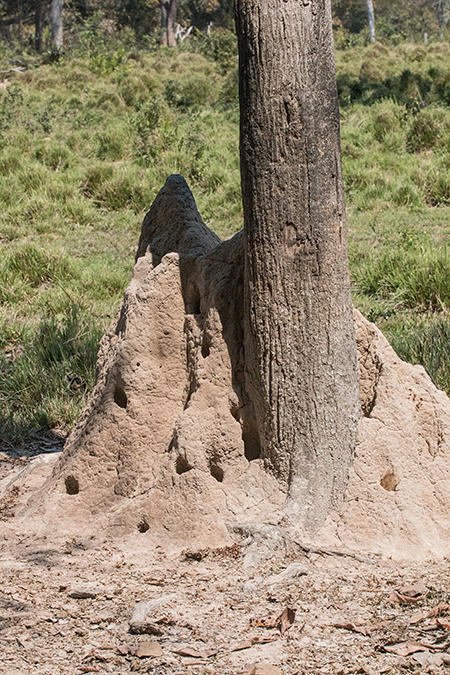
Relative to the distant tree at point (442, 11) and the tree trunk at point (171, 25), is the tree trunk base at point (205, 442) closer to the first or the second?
the tree trunk at point (171, 25)

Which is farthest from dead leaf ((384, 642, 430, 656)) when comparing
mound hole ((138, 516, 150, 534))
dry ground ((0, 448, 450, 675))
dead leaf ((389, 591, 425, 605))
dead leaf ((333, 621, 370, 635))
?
mound hole ((138, 516, 150, 534))

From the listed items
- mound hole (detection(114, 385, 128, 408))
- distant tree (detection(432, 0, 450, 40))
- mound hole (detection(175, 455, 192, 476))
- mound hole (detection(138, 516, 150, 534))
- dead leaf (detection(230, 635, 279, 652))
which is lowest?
dead leaf (detection(230, 635, 279, 652))

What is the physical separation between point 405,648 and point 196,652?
660 millimetres

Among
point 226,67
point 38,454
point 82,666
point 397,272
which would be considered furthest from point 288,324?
point 226,67

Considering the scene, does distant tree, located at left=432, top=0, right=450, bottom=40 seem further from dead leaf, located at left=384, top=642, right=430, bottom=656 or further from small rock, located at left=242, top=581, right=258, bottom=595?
dead leaf, located at left=384, top=642, right=430, bottom=656

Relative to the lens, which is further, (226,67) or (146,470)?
(226,67)

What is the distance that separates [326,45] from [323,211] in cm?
62

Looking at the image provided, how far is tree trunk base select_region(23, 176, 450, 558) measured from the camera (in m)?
2.90

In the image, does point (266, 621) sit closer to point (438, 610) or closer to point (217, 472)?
point (438, 610)

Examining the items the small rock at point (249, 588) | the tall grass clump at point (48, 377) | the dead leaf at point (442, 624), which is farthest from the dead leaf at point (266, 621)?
the tall grass clump at point (48, 377)

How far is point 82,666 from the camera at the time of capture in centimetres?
217

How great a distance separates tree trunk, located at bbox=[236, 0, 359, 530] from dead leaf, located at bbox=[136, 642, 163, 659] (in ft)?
2.68

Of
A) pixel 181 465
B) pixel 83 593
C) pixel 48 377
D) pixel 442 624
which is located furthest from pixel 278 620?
pixel 48 377

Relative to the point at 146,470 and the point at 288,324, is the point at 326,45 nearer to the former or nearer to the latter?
the point at 288,324
